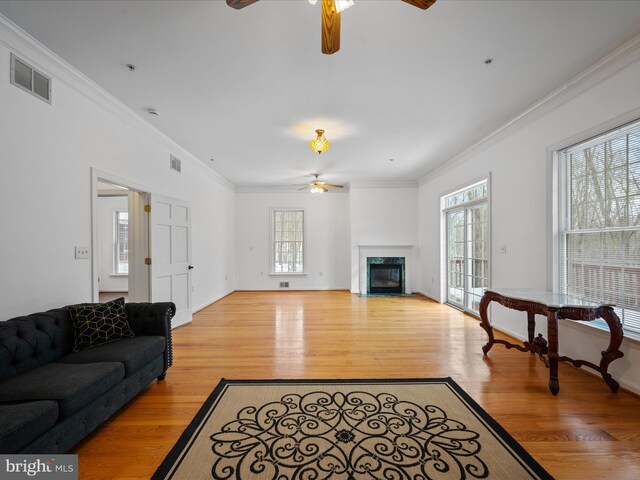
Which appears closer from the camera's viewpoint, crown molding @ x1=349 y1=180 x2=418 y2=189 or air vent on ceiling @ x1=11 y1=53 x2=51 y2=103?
air vent on ceiling @ x1=11 y1=53 x2=51 y2=103

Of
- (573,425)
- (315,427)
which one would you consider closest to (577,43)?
(573,425)

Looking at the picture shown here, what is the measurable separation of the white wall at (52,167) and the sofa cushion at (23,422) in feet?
3.72

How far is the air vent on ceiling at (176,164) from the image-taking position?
14.9ft

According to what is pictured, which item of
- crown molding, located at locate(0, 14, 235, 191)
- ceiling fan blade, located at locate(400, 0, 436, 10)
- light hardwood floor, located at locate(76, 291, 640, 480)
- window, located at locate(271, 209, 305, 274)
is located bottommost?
light hardwood floor, located at locate(76, 291, 640, 480)

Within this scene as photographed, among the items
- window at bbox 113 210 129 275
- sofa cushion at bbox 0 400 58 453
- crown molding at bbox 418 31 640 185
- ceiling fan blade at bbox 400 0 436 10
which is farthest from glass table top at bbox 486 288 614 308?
window at bbox 113 210 129 275

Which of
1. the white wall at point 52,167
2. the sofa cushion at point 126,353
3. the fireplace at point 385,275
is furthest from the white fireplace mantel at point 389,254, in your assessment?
the sofa cushion at point 126,353

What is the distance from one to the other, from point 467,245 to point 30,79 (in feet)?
20.1

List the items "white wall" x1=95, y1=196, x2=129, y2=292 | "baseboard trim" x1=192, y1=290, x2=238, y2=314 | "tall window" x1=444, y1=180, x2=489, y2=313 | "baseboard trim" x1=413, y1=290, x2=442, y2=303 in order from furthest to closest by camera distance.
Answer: "white wall" x1=95, y1=196, x2=129, y2=292, "baseboard trim" x1=413, y1=290, x2=442, y2=303, "baseboard trim" x1=192, y1=290, x2=238, y2=314, "tall window" x1=444, y1=180, x2=489, y2=313

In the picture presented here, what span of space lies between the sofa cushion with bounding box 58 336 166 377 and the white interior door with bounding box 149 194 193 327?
5.15ft

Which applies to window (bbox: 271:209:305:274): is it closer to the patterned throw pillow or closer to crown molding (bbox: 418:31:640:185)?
crown molding (bbox: 418:31:640:185)

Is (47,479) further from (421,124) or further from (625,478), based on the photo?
(421,124)

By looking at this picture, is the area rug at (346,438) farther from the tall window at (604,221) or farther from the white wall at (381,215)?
the white wall at (381,215)

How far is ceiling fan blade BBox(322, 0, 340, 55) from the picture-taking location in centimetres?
161

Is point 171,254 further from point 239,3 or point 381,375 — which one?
point 239,3
